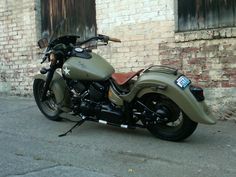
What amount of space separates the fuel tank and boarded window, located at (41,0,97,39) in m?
2.66

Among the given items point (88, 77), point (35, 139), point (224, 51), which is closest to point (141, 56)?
point (224, 51)

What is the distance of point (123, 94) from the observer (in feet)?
18.2

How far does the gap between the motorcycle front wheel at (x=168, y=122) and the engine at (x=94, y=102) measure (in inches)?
16.7

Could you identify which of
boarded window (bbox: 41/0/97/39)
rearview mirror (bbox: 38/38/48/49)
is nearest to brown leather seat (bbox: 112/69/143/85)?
rearview mirror (bbox: 38/38/48/49)

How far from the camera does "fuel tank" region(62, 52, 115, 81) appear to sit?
5.80 metres

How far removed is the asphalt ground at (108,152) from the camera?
4402mm

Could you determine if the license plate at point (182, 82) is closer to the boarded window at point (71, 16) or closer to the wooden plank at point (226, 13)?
the wooden plank at point (226, 13)

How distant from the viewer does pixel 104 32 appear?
831cm

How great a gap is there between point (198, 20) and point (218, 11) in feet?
1.22

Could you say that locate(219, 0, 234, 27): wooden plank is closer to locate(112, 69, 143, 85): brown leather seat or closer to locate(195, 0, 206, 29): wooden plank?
locate(195, 0, 206, 29): wooden plank

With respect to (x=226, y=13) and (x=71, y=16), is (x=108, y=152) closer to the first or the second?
(x=226, y=13)

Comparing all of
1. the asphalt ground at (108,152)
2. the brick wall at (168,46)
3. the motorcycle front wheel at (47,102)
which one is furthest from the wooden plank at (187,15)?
the motorcycle front wheel at (47,102)

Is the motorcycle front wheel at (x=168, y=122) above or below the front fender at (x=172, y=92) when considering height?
below

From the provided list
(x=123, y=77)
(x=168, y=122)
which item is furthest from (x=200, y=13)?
(x=168, y=122)
